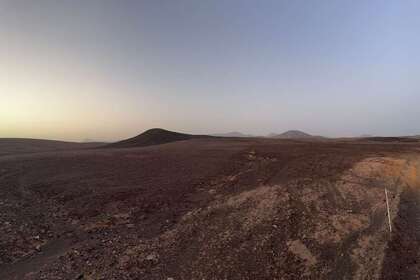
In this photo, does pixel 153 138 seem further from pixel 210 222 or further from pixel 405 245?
pixel 405 245

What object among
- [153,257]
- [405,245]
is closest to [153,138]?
[153,257]

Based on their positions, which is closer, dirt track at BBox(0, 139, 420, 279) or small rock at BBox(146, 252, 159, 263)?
dirt track at BBox(0, 139, 420, 279)

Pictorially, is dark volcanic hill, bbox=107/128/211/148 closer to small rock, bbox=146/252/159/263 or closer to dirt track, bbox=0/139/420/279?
dirt track, bbox=0/139/420/279

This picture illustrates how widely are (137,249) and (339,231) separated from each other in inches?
234

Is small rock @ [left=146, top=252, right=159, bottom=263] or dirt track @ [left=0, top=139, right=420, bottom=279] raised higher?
dirt track @ [left=0, top=139, right=420, bottom=279]

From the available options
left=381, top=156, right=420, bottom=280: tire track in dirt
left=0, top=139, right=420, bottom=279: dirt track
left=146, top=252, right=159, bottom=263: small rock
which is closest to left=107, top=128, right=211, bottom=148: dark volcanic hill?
left=0, top=139, right=420, bottom=279: dirt track

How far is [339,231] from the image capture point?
9812 mm

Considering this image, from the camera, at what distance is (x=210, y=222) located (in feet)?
35.2

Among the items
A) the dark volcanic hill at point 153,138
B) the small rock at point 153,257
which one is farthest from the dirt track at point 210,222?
the dark volcanic hill at point 153,138

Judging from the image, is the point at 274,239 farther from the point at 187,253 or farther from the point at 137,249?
the point at 137,249

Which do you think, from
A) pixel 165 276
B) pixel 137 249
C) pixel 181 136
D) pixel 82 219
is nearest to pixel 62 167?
pixel 82 219

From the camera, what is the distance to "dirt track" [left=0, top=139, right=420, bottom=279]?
805cm

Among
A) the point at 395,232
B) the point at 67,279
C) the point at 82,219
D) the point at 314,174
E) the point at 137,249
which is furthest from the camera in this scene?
the point at 314,174

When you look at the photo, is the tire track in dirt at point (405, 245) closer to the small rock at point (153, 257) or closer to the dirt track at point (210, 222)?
the dirt track at point (210, 222)
